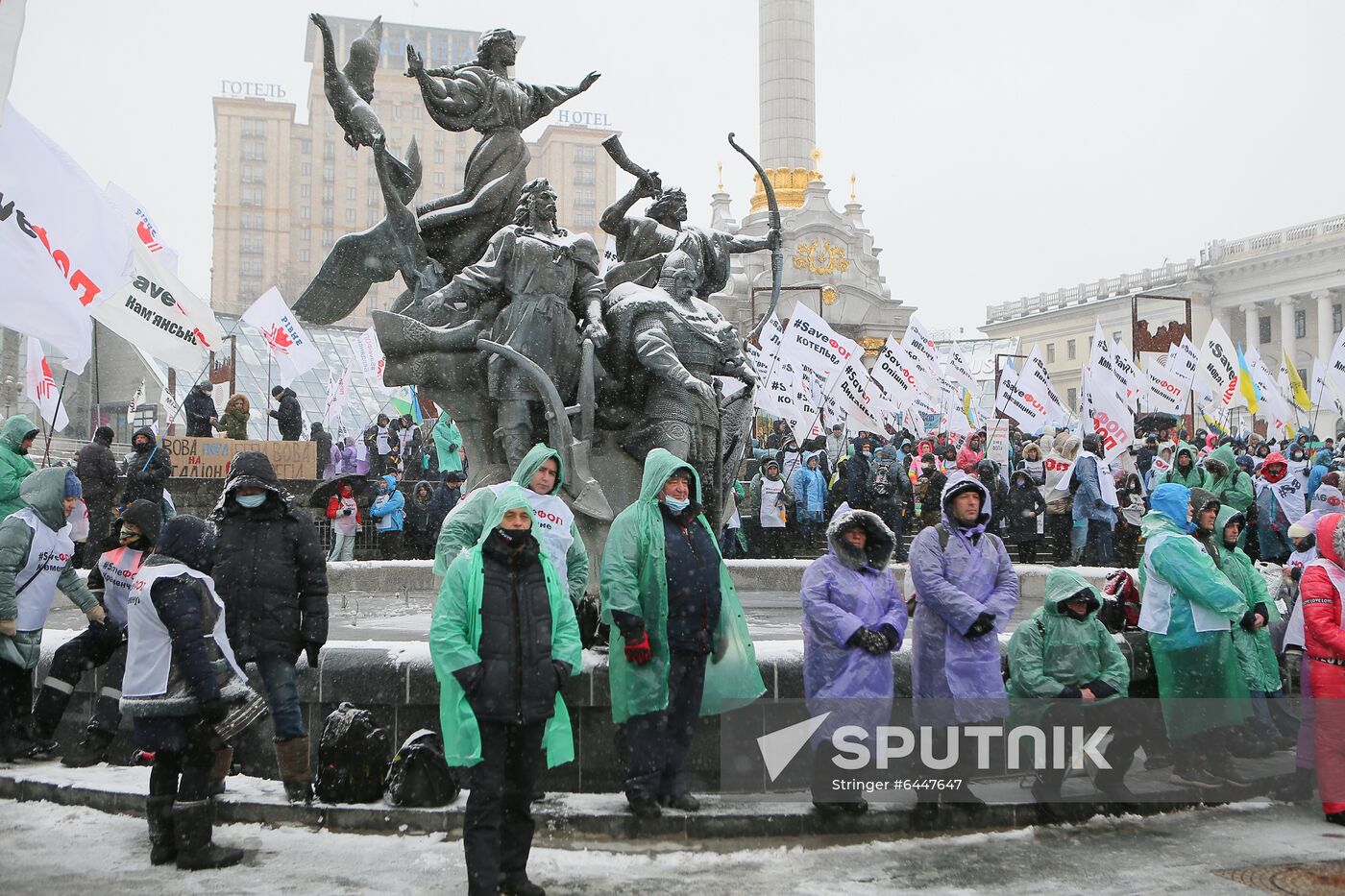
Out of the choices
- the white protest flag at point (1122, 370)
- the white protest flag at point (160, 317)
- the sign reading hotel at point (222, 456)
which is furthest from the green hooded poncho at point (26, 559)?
the white protest flag at point (1122, 370)

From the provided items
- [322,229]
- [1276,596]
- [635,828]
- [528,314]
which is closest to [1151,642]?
[1276,596]

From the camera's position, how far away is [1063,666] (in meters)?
6.07

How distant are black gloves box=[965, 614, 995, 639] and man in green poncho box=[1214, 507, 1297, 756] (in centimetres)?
189

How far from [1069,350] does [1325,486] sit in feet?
235

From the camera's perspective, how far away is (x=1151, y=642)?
266 inches

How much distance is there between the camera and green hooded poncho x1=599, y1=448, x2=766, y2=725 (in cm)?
554

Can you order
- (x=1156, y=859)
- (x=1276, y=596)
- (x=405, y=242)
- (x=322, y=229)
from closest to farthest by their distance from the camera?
(x=1156, y=859) < (x=1276, y=596) < (x=405, y=242) < (x=322, y=229)

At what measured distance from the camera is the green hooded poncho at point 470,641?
4.60 m

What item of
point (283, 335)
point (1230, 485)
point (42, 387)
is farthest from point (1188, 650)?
point (283, 335)

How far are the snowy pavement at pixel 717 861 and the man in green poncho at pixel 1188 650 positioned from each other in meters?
0.73

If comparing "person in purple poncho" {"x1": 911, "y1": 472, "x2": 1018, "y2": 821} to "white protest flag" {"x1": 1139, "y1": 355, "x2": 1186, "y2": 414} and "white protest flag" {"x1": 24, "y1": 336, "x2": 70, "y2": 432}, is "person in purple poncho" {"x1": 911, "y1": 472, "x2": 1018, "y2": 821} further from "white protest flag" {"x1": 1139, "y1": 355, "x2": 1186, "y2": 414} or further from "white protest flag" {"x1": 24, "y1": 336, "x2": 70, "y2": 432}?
"white protest flag" {"x1": 1139, "y1": 355, "x2": 1186, "y2": 414}

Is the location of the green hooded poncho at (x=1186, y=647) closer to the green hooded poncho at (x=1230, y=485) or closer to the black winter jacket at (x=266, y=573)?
the black winter jacket at (x=266, y=573)

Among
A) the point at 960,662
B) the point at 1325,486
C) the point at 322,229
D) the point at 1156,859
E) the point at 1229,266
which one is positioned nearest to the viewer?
the point at 1156,859

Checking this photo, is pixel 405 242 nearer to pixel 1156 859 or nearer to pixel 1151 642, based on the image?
pixel 1151 642
